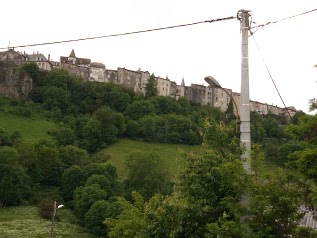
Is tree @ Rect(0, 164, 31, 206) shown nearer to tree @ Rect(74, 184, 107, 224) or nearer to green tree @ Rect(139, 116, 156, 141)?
tree @ Rect(74, 184, 107, 224)

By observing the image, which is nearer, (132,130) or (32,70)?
(132,130)

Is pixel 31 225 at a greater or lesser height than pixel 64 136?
lesser

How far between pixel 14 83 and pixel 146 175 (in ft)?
249

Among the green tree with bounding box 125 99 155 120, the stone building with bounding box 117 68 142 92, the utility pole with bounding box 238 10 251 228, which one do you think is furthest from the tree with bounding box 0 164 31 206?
the stone building with bounding box 117 68 142 92

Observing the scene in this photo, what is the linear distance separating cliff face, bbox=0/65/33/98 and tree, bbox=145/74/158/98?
39.1m

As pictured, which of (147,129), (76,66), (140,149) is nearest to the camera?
(140,149)

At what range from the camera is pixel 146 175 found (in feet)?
270

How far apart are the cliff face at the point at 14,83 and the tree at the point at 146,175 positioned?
221 ft

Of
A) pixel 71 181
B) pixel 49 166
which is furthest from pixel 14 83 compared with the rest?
pixel 71 181

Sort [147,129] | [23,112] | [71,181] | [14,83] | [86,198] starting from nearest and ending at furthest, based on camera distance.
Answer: [86,198], [71,181], [23,112], [147,129], [14,83]

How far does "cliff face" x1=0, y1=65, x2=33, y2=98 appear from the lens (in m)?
143

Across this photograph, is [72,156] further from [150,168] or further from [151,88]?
[151,88]

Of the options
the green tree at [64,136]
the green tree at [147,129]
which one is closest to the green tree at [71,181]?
the green tree at [64,136]

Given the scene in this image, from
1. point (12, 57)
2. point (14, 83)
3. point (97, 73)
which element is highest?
point (12, 57)
